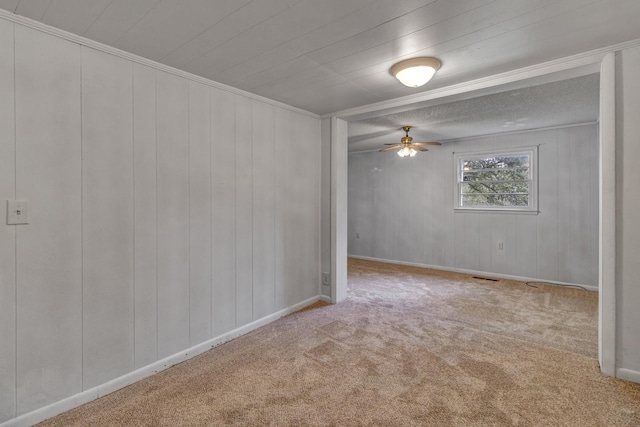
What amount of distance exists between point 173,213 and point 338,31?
1.74 m

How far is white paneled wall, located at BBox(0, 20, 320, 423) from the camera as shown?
178cm

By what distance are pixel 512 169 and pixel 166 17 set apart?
204 inches

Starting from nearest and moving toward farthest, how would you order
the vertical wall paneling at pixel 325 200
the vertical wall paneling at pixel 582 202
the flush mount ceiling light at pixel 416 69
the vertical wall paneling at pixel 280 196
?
the flush mount ceiling light at pixel 416 69
the vertical wall paneling at pixel 280 196
the vertical wall paneling at pixel 325 200
the vertical wall paneling at pixel 582 202

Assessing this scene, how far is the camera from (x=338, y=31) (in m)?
1.92

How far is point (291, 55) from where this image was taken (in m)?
2.24

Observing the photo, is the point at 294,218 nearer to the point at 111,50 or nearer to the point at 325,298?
the point at 325,298

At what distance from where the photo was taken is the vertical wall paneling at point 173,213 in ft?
7.80

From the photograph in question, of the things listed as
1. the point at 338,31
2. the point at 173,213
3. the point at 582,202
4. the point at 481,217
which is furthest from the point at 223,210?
the point at 582,202

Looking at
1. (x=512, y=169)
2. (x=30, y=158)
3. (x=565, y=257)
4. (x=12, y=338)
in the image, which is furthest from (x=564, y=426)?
(x=512, y=169)

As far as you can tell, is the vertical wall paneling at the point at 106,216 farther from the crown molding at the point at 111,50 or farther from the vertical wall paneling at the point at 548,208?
the vertical wall paneling at the point at 548,208

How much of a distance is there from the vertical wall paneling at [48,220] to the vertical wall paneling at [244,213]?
1.22 m

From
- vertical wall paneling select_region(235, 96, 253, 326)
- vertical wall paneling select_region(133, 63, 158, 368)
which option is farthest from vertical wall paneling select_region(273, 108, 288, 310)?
vertical wall paneling select_region(133, 63, 158, 368)

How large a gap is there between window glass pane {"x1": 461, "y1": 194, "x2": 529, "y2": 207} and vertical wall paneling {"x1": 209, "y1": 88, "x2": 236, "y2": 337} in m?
4.32

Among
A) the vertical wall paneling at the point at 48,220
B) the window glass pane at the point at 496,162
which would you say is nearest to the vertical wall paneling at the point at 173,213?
the vertical wall paneling at the point at 48,220
